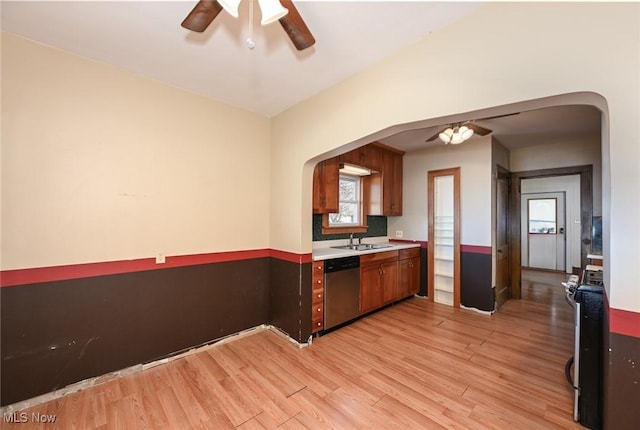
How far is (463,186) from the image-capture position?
3.98 m

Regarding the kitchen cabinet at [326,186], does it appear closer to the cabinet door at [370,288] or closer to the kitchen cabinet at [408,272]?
the cabinet door at [370,288]

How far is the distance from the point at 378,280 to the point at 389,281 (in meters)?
0.29

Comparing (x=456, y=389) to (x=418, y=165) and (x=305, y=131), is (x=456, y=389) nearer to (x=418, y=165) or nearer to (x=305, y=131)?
(x=305, y=131)

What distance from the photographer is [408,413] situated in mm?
1810

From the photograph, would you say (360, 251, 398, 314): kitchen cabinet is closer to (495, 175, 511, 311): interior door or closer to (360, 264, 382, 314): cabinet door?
(360, 264, 382, 314): cabinet door

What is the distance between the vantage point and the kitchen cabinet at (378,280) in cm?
346

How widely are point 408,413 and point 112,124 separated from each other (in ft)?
11.1

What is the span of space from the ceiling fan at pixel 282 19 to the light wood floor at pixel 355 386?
8.27 ft

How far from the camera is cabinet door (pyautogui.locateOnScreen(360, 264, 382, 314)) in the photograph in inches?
135

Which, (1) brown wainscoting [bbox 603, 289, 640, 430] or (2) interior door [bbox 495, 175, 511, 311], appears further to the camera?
(2) interior door [bbox 495, 175, 511, 311]

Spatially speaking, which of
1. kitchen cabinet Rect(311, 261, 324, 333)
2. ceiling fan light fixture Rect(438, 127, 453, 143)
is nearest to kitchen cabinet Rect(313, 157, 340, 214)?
kitchen cabinet Rect(311, 261, 324, 333)

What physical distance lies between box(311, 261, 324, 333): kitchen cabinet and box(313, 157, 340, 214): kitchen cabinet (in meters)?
0.80

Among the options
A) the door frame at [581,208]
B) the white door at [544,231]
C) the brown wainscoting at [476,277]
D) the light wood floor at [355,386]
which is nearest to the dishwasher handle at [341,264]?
the light wood floor at [355,386]

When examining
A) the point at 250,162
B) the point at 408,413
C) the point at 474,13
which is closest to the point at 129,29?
the point at 250,162
